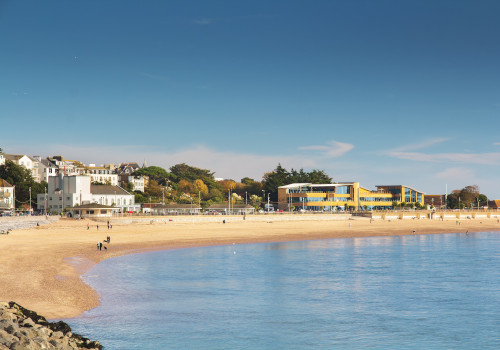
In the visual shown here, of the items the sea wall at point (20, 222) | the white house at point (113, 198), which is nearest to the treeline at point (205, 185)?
the white house at point (113, 198)

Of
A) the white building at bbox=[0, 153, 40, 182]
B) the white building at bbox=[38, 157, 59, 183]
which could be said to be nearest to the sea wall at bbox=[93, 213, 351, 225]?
the white building at bbox=[0, 153, 40, 182]

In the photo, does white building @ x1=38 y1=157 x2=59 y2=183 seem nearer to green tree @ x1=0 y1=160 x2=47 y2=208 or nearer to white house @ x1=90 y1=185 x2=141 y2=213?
green tree @ x1=0 y1=160 x2=47 y2=208

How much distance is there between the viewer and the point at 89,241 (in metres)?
61.6

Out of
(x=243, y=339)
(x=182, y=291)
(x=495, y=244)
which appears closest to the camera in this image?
(x=243, y=339)

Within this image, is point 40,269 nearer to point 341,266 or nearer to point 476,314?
point 341,266

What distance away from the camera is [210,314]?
2822 cm

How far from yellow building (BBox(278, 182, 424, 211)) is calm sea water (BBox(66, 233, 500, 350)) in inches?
3651

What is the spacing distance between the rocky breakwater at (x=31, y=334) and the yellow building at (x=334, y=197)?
127m

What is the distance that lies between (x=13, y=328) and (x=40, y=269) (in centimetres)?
2176

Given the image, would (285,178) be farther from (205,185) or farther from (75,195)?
(75,195)

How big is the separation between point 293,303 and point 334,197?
119227 mm

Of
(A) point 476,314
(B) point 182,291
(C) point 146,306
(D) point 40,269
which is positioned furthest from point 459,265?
(D) point 40,269

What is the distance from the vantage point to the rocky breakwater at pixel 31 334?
693 inches

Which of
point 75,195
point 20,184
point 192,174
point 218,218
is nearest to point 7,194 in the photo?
point 20,184
